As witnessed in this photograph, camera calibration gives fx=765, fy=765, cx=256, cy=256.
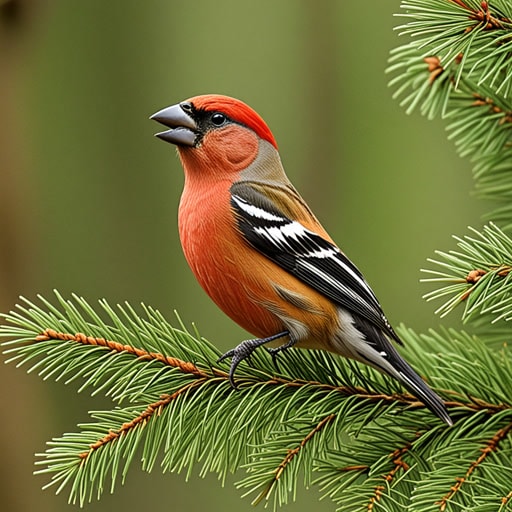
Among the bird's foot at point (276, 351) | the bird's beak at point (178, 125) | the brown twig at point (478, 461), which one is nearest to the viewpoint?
the brown twig at point (478, 461)

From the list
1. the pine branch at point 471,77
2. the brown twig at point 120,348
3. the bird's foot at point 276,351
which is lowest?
the bird's foot at point 276,351

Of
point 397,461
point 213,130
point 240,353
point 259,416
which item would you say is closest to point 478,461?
point 397,461

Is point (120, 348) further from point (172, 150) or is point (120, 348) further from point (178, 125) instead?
point (172, 150)

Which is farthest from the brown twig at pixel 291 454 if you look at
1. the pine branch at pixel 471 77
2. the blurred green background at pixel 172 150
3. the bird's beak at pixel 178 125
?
the blurred green background at pixel 172 150

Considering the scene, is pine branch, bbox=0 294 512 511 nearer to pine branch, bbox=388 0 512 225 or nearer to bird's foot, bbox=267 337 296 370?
bird's foot, bbox=267 337 296 370

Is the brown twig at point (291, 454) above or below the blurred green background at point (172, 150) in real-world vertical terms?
below

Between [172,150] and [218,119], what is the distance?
8.49 feet

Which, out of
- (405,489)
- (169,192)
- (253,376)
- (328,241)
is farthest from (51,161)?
(405,489)

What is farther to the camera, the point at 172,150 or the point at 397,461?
the point at 172,150

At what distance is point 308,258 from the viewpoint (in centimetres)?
268

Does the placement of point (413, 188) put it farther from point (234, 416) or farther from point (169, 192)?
point (234, 416)

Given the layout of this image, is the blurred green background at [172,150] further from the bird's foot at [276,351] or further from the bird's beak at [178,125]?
the bird's foot at [276,351]

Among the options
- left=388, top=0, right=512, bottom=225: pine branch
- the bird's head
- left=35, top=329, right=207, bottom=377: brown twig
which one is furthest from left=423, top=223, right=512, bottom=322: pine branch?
the bird's head

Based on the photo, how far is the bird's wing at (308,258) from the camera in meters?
2.61
